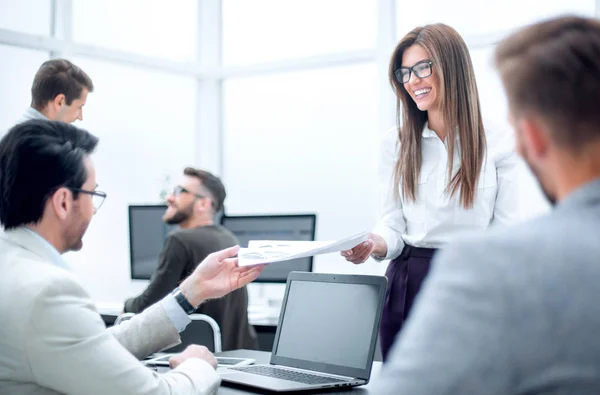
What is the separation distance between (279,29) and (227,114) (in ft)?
2.61

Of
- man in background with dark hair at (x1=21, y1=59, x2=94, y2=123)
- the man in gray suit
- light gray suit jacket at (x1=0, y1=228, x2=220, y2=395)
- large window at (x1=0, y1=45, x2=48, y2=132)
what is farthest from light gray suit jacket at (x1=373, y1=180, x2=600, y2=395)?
large window at (x1=0, y1=45, x2=48, y2=132)

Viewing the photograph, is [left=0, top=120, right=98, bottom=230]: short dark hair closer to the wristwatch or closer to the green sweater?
the wristwatch

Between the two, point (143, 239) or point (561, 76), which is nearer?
point (561, 76)

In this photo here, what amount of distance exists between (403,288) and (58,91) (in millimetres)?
2020

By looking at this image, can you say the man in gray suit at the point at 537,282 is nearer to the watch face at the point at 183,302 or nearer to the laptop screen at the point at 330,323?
the laptop screen at the point at 330,323

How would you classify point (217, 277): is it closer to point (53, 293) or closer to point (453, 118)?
point (53, 293)

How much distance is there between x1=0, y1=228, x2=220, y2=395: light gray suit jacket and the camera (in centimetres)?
138

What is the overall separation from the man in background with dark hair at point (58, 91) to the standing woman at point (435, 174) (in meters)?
1.76

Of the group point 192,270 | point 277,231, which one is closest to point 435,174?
point 192,270

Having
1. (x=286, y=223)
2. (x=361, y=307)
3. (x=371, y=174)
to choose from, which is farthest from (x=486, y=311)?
(x=371, y=174)

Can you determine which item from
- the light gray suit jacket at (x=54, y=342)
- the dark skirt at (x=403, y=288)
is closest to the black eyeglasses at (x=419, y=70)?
the dark skirt at (x=403, y=288)

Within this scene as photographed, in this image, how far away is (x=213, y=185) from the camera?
14.7 feet

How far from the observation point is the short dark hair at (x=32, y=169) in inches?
60.4

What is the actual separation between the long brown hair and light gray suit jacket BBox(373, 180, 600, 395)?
5.09 ft
